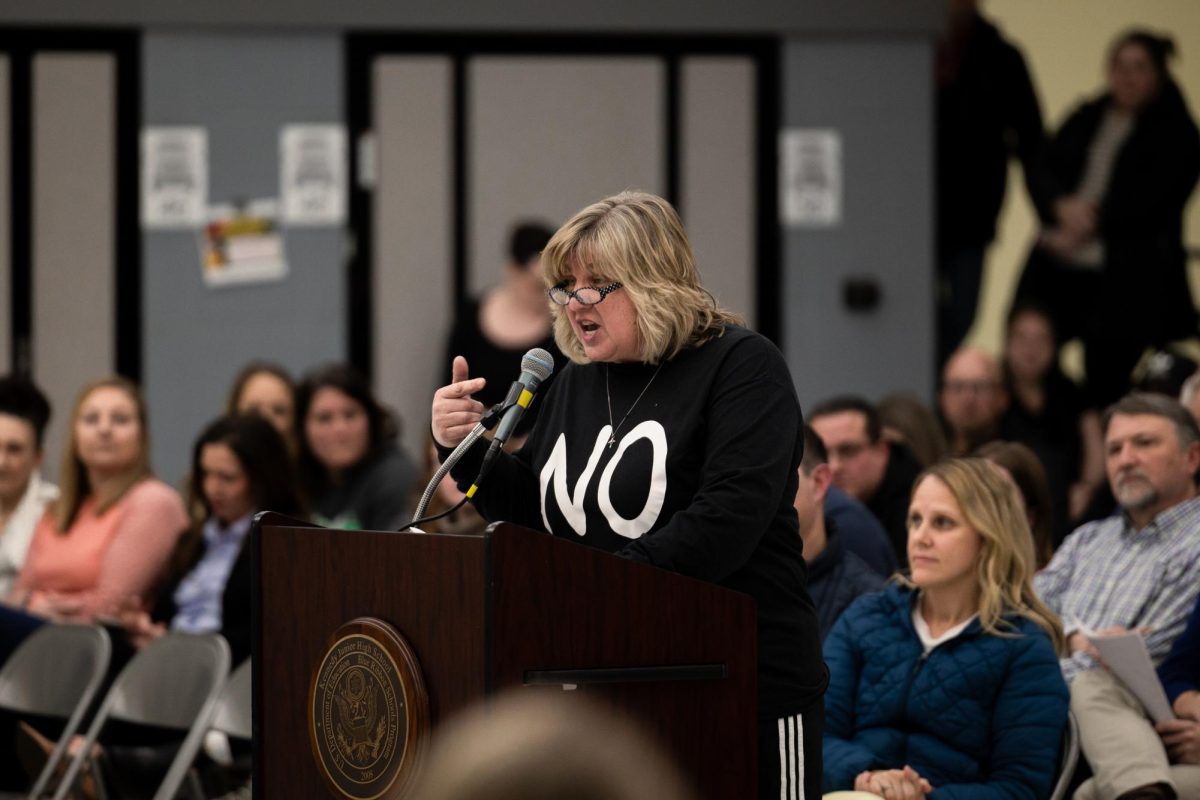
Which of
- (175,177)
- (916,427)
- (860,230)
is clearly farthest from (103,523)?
(860,230)

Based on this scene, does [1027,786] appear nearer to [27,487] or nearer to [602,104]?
[27,487]

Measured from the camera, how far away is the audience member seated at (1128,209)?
7.86m

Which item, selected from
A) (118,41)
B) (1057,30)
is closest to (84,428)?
(118,41)

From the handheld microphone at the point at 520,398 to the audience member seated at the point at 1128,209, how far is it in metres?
5.58

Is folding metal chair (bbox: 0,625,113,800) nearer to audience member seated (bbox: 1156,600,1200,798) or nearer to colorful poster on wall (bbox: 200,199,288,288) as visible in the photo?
audience member seated (bbox: 1156,600,1200,798)

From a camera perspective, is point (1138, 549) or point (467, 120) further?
point (467, 120)

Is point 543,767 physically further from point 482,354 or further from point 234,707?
point 482,354

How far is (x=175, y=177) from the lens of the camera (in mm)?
8266

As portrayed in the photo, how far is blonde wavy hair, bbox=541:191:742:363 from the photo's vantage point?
271 cm

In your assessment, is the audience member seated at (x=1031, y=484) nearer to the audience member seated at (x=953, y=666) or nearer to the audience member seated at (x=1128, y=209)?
the audience member seated at (x=953, y=666)

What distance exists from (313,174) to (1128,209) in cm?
392

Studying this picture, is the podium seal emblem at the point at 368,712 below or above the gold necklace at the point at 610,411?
below

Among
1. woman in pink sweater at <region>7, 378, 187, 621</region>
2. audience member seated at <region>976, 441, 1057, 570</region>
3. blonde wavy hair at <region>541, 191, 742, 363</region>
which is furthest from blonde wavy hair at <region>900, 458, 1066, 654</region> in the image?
woman in pink sweater at <region>7, 378, 187, 621</region>

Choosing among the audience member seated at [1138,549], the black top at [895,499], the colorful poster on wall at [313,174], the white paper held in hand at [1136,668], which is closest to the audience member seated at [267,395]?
the colorful poster on wall at [313,174]
